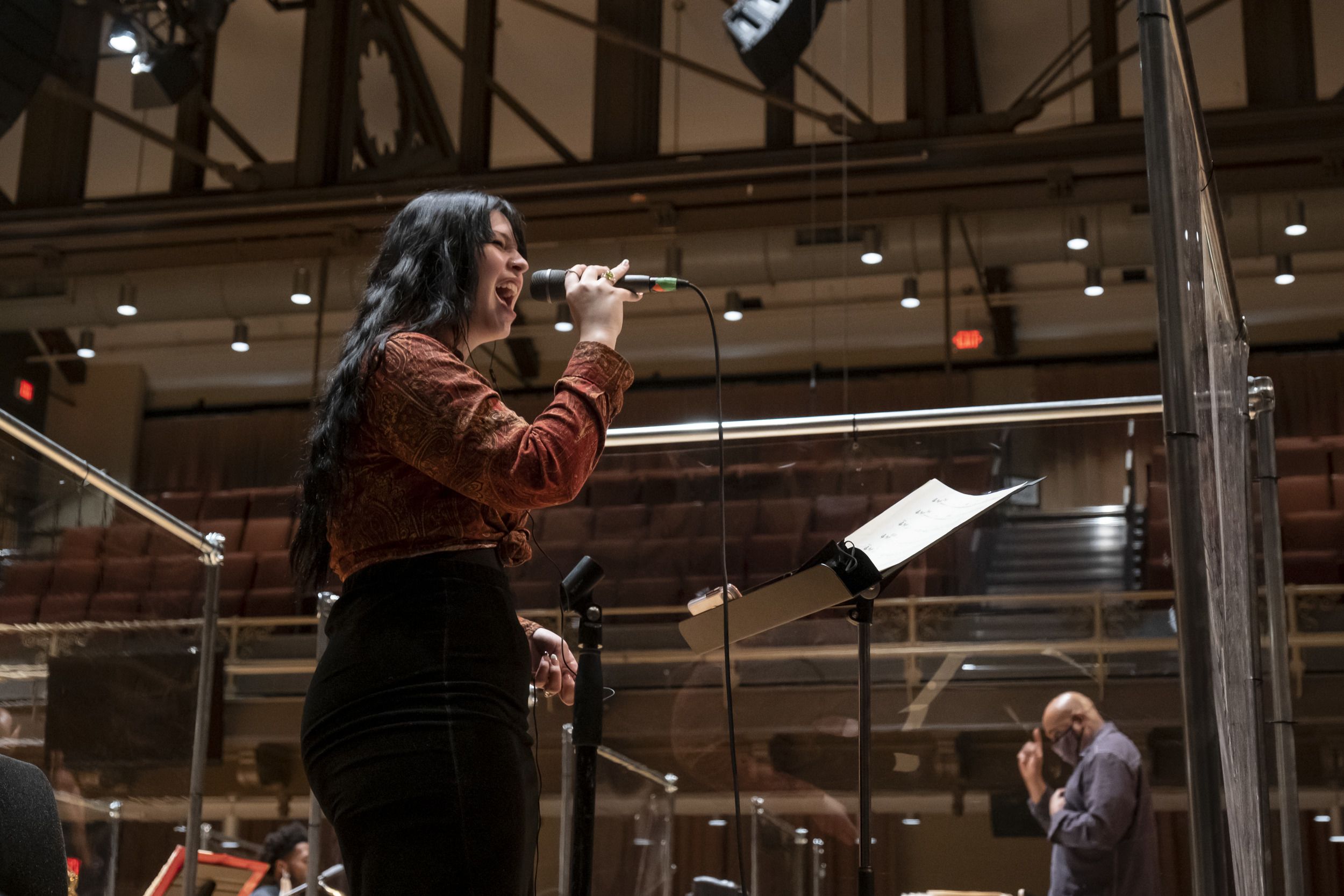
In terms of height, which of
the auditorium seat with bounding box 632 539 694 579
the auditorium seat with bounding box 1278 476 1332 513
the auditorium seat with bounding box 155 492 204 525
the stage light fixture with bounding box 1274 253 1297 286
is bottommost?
the auditorium seat with bounding box 632 539 694 579

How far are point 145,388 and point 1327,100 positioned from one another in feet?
27.4

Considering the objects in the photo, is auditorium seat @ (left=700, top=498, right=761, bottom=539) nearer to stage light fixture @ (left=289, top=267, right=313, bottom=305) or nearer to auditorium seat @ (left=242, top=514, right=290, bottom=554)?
stage light fixture @ (left=289, top=267, right=313, bottom=305)

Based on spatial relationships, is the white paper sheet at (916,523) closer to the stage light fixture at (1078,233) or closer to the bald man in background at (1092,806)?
the bald man in background at (1092,806)

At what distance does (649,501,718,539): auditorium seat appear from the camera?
9.93 feet

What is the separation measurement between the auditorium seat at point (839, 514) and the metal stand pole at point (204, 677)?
1.35 meters

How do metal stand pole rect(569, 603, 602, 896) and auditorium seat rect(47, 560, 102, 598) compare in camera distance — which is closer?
metal stand pole rect(569, 603, 602, 896)

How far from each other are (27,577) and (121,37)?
14.5ft

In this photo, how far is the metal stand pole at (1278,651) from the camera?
2.77 m

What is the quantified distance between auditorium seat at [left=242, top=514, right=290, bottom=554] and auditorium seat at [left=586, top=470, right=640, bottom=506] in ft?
21.0

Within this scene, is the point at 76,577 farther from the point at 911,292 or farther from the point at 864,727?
the point at 911,292

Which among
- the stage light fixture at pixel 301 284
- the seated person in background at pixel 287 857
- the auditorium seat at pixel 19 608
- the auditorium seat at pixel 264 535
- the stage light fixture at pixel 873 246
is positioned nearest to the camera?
the auditorium seat at pixel 19 608

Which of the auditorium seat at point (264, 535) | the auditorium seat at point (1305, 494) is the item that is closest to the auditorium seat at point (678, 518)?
the auditorium seat at point (1305, 494)

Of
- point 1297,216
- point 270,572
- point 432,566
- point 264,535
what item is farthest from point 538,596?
point 264,535

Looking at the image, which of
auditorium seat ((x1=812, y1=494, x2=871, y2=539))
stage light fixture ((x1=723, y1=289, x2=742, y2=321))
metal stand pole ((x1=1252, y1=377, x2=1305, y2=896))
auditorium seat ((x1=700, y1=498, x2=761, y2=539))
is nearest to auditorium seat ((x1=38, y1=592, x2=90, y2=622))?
auditorium seat ((x1=700, y1=498, x2=761, y2=539))
